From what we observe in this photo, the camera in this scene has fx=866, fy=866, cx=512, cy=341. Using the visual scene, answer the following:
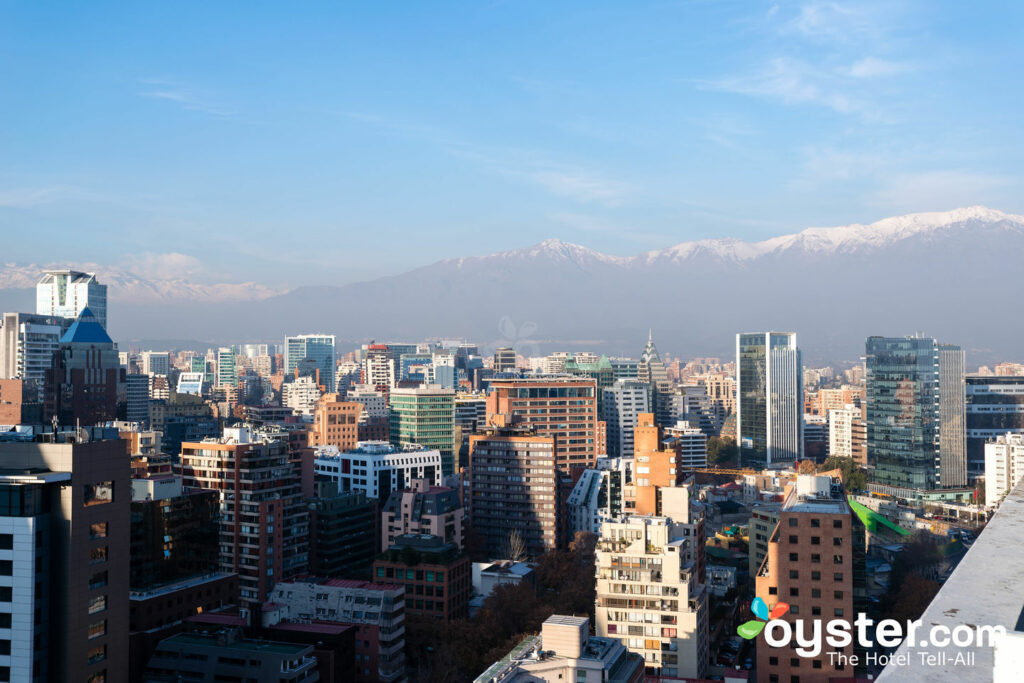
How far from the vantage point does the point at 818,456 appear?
44062 millimetres

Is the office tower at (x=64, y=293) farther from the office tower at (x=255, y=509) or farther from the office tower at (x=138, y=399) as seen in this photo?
the office tower at (x=255, y=509)

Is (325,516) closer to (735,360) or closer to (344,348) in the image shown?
(735,360)

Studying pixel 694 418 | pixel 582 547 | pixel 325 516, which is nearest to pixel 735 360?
pixel 694 418

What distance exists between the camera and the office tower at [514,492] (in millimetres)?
23641

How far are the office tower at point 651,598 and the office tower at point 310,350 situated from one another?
2543 inches

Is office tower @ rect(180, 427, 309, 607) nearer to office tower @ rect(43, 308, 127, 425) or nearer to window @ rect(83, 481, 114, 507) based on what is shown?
window @ rect(83, 481, 114, 507)

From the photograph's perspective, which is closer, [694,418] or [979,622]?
[979,622]

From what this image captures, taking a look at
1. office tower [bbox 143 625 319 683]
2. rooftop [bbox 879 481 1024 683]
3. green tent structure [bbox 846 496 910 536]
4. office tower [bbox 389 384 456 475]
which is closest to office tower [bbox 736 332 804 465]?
office tower [bbox 389 384 456 475]

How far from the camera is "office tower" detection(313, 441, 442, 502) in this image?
963 inches

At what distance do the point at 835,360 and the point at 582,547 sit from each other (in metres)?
31.4

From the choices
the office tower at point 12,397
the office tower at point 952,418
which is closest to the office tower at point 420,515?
the office tower at point 12,397

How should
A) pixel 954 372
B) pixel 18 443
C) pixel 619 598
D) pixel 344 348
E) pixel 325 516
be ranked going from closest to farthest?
pixel 18 443 → pixel 619 598 → pixel 325 516 → pixel 954 372 → pixel 344 348

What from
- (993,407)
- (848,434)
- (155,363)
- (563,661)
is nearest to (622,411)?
(848,434)

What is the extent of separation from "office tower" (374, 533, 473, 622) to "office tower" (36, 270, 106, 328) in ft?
143
